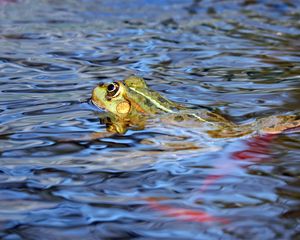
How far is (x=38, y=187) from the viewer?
2676 millimetres

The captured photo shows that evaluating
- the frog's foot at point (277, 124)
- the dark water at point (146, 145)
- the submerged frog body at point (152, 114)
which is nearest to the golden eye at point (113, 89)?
the submerged frog body at point (152, 114)

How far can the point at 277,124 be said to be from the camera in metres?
3.38

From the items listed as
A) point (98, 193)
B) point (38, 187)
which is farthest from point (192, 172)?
point (38, 187)

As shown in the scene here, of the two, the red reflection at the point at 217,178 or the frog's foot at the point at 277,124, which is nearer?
the red reflection at the point at 217,178

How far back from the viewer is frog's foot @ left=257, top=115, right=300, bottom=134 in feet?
10.9

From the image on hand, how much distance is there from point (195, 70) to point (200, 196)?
2.27m

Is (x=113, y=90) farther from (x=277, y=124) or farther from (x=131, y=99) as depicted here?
(x=277, y=124)

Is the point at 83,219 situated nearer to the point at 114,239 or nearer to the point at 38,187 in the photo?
the point at 114,239

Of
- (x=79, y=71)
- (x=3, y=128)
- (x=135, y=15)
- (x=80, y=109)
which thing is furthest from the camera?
(x=135, y=15)

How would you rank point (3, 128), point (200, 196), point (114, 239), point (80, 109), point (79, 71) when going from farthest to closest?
point (79, 71)
point (80, 109)
point (3, 128)
point (200, 196)
point (114, 239)

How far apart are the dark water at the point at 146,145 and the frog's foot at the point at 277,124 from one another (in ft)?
0.18

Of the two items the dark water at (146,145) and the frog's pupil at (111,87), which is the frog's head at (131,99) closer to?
the frog's pupil at (111,87)

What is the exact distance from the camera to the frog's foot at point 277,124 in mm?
3332

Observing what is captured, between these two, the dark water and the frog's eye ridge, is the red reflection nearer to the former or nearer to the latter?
the dark water
